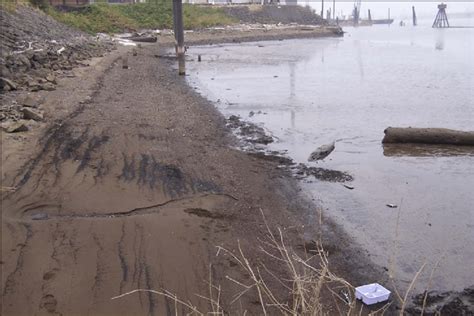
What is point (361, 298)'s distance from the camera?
5.12 m

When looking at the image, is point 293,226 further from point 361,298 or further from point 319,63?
point 319,63

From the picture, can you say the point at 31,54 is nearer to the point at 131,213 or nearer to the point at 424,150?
the point at 131,213

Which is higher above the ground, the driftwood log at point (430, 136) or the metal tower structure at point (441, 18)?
the metal tower structure at point (441, 18)

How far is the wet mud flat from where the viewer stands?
16.4ft

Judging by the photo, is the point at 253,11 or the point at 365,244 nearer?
the point at 365,244

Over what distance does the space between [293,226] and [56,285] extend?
128 inches

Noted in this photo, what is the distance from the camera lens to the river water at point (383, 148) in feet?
21.9

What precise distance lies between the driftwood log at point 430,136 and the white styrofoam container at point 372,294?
7216mm

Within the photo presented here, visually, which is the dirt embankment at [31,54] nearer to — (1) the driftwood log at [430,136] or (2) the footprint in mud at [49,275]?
(2) the footprint in mud at [49,275]

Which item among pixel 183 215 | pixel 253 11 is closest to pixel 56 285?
pixel 183 215

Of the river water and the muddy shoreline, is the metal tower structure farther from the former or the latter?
the muddy shoreline

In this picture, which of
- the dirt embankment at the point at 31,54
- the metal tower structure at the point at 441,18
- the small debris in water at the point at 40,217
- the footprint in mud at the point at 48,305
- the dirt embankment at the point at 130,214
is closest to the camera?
the footprint in mud at the point at 48,305

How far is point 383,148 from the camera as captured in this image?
11.6m

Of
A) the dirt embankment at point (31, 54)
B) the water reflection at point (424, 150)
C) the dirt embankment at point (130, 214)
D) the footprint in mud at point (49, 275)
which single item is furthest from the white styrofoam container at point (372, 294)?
the dirt embankment at point (31, 54)
